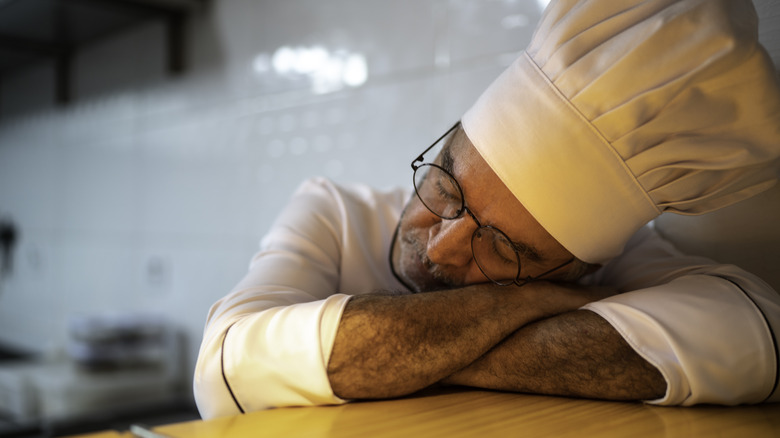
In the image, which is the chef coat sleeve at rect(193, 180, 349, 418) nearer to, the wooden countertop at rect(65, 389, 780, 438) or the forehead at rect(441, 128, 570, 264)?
the wooden countertop at rect(65, 389, 780, 438)

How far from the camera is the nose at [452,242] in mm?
906

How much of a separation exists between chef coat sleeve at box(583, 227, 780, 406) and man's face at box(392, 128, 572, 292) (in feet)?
0.43

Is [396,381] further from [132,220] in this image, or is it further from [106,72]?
[106,72]

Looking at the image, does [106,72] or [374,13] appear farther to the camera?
[106,72]

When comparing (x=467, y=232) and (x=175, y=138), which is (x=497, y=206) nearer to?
(x=467, y=232)

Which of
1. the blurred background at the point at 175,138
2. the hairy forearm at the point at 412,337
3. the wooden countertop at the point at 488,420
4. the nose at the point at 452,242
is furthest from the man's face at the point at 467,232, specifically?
the blurred background at the point at 175,138

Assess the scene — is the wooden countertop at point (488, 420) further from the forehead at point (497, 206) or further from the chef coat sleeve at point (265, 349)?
the forehead at point (497, 206)

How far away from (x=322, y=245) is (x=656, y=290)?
55cm

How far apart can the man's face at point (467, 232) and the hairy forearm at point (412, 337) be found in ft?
0.33

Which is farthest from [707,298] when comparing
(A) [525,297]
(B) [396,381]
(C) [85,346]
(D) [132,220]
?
(D) [132,220]

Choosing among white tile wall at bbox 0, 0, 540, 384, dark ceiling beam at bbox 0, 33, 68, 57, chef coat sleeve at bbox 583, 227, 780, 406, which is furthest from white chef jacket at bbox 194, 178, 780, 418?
dark ceiling beam at bbox 0, 33, 68, 57

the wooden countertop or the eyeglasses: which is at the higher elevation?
the eyeglasses

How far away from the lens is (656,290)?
2.61ft

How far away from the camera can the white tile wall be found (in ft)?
5.24
